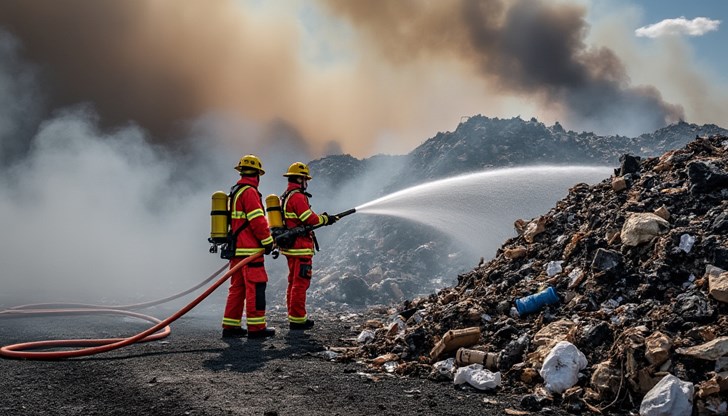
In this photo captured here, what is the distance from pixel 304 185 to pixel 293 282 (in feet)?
4.99

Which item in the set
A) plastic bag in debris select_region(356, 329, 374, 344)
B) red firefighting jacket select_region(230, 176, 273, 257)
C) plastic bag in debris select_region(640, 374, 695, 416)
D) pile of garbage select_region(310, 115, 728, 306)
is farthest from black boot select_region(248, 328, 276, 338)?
pile of garbage select_region(310, 115, 728, 306)

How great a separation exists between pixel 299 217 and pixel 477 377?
3768 millimetres

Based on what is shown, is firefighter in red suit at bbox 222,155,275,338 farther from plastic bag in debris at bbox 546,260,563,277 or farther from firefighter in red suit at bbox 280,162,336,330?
plastic bag in debris at bbox 546,260,563,277

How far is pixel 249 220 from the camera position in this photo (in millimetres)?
6516

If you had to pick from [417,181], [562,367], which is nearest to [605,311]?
[562,367]

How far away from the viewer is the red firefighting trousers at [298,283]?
23.2 feet

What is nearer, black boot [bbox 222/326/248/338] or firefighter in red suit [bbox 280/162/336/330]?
black boot [bbox 222/326/248/338]

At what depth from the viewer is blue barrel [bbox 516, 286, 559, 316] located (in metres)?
4.99

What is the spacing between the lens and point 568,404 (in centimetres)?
362

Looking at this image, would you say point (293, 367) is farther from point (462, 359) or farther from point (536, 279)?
point (536, 279)

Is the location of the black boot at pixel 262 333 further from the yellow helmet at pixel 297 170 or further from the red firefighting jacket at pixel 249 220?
the yellow helmet at pixel 297 170

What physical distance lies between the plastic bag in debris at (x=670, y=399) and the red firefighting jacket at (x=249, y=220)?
4.61 metres

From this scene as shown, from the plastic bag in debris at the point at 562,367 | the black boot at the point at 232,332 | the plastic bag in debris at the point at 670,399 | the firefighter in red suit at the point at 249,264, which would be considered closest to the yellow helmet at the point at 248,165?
the firefighter in red suit at the point at 249,264

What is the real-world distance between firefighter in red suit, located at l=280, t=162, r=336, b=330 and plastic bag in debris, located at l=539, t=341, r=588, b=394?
12.6 ft
